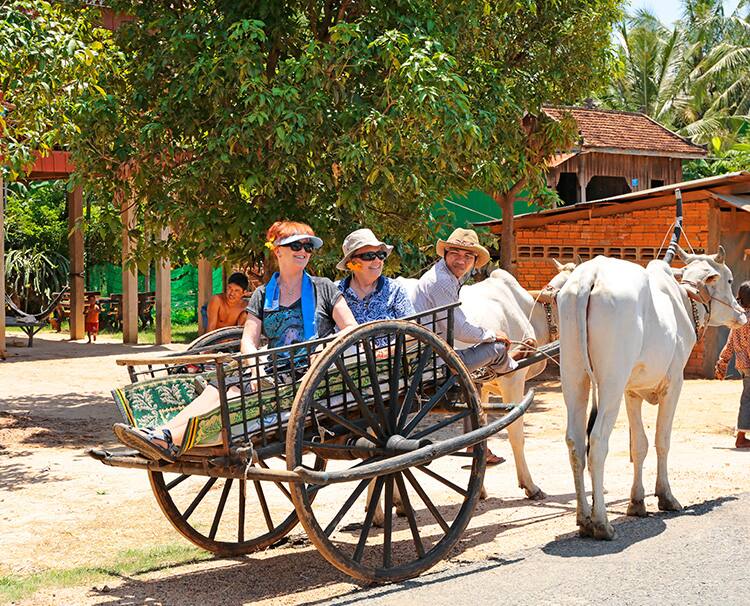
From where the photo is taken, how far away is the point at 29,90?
9492 mm

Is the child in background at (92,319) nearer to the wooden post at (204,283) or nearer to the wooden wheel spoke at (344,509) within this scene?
the wooden post at (204,283)

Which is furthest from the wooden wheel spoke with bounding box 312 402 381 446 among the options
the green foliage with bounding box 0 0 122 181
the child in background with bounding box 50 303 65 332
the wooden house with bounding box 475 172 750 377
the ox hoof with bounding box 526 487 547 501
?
Result: the child in background with bounding box 50 303 65 332

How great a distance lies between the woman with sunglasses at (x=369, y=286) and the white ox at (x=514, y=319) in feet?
3.91

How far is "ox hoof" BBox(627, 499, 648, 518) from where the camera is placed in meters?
7.05

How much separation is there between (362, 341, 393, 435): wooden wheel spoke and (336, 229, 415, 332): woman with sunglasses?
71cm

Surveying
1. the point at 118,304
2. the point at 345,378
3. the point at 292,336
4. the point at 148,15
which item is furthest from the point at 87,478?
the point at 118,304

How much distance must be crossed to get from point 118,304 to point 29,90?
50.8 ft

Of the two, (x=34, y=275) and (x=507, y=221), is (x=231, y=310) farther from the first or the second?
(x=34, y=275)

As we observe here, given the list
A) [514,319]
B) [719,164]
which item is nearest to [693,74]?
[719,164]

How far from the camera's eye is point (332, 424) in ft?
19.0

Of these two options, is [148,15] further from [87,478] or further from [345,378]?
[345,378]

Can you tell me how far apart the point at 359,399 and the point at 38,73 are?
517cm

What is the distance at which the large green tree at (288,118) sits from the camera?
32.7ft

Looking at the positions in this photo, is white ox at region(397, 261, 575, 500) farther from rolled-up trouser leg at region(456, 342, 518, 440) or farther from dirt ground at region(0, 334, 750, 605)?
rolled-up trouser leg at region(456, 342, 518, 440)
